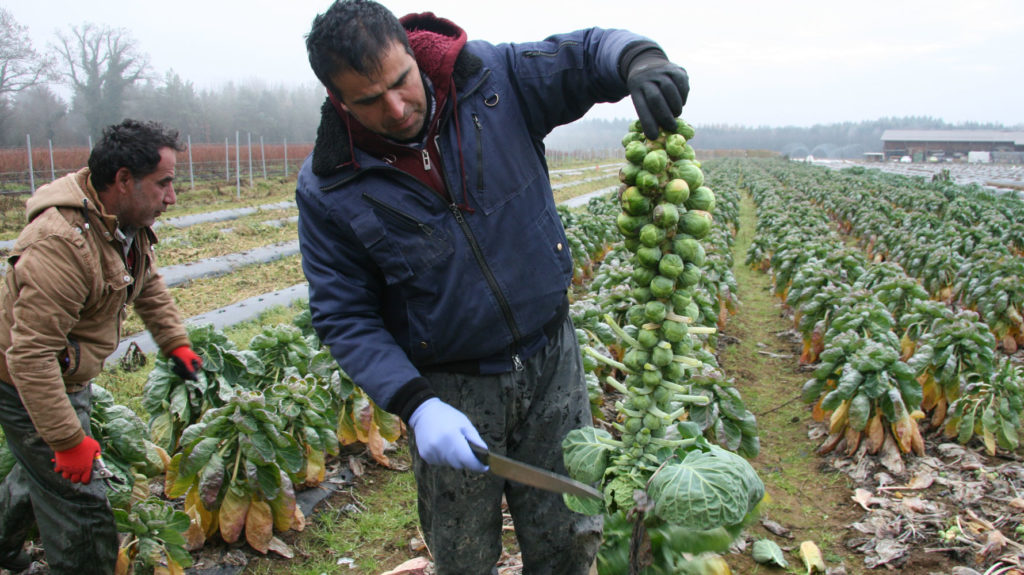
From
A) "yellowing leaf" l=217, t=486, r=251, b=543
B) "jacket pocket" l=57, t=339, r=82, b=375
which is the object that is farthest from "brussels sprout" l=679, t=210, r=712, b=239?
"yellowing leaf" l=217, t=486, r=251, b=543

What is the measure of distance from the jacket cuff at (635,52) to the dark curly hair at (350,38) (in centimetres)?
A: 66

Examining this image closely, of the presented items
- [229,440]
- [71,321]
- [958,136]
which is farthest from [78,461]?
[958,136]

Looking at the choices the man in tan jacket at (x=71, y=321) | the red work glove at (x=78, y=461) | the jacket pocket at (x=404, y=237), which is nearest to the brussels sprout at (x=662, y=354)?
the jacket pocket at (x=404, y=237)

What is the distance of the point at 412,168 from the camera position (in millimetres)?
2074

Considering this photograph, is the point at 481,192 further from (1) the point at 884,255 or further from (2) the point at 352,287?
(1) the point at 884,255

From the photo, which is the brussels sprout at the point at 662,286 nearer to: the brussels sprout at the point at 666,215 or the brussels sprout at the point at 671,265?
the brussels sprout at the point at 671,265

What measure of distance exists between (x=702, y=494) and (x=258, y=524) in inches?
110

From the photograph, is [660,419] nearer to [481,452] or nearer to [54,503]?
[481,452]

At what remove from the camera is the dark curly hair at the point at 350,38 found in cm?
180

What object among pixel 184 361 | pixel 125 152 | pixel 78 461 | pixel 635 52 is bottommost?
pixel 78 461

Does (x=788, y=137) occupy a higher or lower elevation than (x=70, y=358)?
higher

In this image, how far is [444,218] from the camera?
204cm

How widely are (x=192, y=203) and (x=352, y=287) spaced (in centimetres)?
2054

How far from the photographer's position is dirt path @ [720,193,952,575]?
3793 millimetres
